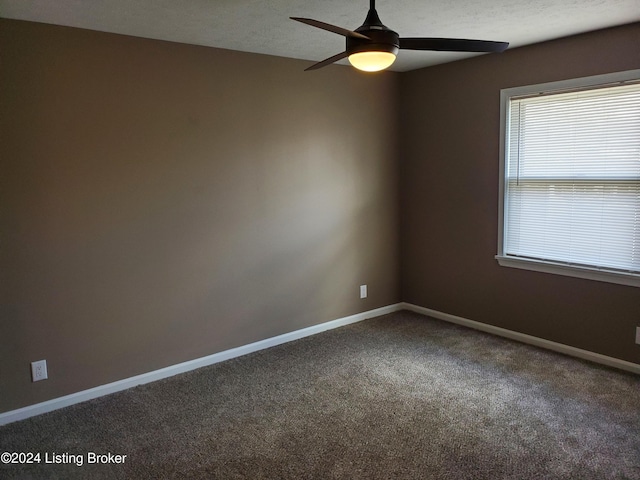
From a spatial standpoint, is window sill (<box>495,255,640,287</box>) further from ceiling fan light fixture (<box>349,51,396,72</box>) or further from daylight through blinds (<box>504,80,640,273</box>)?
ceiling fan light fixture (<box>349,51,396,72</box>)

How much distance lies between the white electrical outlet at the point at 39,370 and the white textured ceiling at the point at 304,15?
2015 millimetres

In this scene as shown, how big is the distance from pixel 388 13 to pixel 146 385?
286 centimetres

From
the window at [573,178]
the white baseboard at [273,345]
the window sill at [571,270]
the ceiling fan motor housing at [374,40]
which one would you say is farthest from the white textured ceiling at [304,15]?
the white baseboard at [273,345]

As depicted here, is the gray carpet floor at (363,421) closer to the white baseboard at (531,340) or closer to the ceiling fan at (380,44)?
the white baseboard at (531,340)

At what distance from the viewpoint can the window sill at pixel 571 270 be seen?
11.0 feet

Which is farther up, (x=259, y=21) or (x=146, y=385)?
(x=259, y=21)

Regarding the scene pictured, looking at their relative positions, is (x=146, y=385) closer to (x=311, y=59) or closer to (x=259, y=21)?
(x=259, y=21)

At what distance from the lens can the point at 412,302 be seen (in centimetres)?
495

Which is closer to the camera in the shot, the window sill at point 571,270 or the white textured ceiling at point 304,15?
the white textured ceiling at point 304,15

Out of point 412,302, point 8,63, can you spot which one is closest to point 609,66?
point 412,302

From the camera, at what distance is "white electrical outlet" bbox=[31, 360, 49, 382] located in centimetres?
298

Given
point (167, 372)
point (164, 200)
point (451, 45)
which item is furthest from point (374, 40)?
point (167, 372)

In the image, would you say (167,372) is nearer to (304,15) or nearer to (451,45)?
(304,15)

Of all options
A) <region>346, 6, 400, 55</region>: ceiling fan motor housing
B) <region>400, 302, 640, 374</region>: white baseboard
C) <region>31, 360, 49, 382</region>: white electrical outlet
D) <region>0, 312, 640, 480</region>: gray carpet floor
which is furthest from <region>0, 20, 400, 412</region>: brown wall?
<region>346, 6, 400, 55</region>: ceiling fan motor housing
